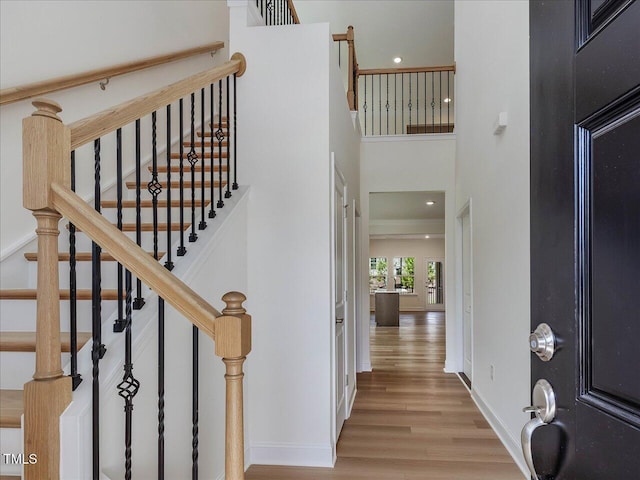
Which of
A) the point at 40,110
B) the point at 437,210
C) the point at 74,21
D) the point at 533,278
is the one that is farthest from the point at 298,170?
the point at 437,210

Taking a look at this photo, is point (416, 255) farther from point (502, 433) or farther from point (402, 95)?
point (502, 433)

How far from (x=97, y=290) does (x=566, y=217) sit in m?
1.25

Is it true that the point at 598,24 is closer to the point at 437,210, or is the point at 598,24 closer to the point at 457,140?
the point at 457,140

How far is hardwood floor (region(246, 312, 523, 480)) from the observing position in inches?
117

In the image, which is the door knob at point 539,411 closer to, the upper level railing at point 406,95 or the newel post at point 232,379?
the newel post at point 232,379

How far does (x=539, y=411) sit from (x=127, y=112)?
1540 mm

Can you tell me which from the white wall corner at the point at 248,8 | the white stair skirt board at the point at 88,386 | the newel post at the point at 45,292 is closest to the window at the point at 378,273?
the white wall corner at the point at 248,8

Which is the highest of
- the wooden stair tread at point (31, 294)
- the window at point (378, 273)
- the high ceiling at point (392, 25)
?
the high ceiling at point (392, 25)

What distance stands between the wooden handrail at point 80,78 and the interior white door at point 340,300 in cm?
162

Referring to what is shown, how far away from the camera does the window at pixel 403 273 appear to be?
645 inches

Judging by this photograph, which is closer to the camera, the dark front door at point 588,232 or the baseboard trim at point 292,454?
the dark front door at point 588,232

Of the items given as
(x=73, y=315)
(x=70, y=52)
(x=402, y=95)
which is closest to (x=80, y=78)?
(x=70, y=52)

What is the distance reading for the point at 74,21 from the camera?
9.91ft

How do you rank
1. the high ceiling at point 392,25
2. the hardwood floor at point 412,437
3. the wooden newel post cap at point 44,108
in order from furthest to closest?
the high ceiling at point 392,25 → the hardwood floor at point 412,437 → the wooden newel post cap at point 44,108
